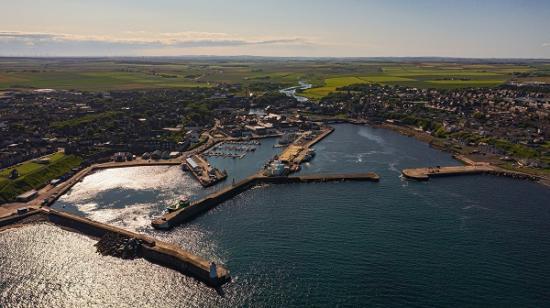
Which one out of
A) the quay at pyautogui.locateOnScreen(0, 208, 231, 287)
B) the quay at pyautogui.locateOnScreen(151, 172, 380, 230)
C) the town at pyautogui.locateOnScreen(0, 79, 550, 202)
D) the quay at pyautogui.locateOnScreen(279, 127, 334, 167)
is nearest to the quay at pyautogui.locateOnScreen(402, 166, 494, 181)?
the quay at pyautogui.locateOnScreen(151, 172, 380, 230)

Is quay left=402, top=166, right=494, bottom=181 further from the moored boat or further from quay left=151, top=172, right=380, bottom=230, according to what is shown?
the moored boat

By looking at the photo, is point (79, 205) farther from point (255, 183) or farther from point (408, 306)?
point (408, 306)

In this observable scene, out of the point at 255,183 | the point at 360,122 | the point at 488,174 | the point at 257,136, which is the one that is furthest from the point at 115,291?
the point at 360,122

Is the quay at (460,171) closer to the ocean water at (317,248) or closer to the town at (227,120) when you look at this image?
the ocean water at (317,248)

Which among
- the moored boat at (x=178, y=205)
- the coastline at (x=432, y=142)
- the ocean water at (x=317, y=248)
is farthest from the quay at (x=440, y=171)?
the moored boat at (x=178, y=205)

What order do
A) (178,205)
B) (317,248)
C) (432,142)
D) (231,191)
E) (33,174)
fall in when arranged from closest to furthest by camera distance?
(317,248) → (178,205) → (231,191) → (33,174) → (432,142)

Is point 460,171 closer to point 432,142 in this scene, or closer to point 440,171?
point 440,171

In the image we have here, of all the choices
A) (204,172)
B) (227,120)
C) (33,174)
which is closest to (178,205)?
(204,172)
